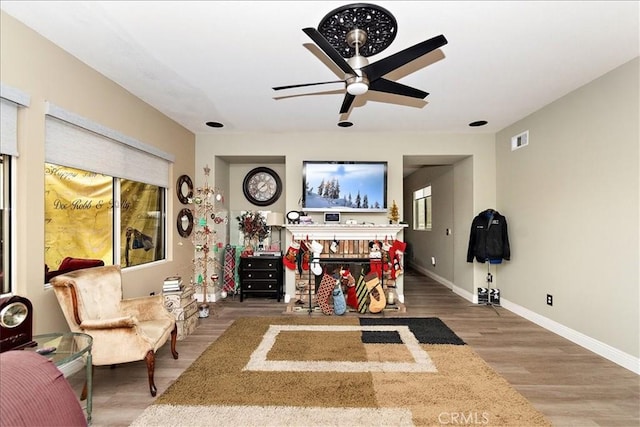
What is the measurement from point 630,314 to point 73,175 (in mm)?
4934

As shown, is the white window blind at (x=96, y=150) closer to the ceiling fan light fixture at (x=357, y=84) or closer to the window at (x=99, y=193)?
the window at (x=99, y=193)

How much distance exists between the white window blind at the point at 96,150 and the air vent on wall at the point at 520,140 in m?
4.65

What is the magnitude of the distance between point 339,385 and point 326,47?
2.34m

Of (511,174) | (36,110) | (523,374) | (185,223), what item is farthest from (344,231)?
(36,110)

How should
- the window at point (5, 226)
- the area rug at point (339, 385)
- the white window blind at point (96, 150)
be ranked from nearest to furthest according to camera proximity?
the area rug at point (339, 385) < the window at point (5, 226) < the white window blind at point (96, 150)

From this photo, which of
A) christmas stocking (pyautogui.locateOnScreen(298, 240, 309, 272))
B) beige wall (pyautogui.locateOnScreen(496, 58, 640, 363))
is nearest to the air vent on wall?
beige wall (pyautogui.locateOnScreen(496, 58, 640, 363))

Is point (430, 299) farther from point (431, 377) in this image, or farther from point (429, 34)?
point (429, 34)

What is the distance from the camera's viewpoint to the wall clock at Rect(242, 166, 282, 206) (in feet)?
18.0

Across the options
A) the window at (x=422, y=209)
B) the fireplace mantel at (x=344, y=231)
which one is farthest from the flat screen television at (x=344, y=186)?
the window at (x=422, y=209)

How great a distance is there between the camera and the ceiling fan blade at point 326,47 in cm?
177

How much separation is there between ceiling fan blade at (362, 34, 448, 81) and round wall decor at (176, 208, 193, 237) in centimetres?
338

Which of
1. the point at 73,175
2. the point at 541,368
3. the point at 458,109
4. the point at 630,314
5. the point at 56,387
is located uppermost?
the point at 458,109

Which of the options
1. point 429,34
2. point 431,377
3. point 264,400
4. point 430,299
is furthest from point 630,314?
point 264,400

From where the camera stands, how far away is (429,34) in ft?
7.57
